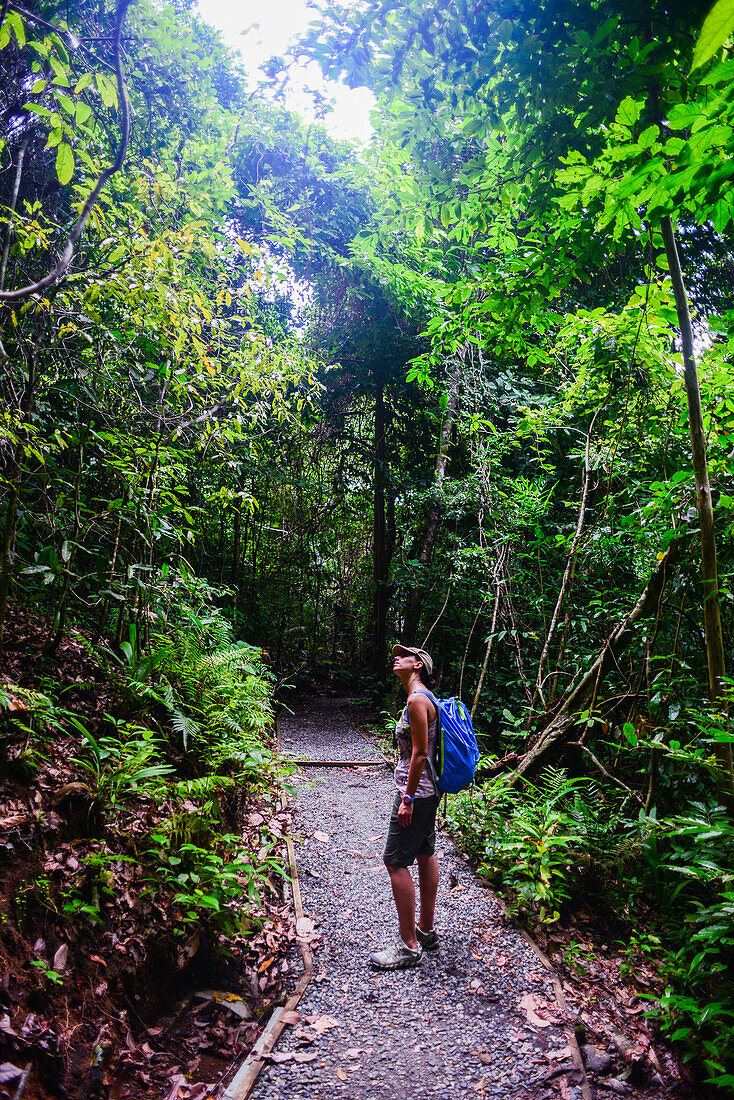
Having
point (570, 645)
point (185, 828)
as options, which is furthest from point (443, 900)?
point (570, 645)

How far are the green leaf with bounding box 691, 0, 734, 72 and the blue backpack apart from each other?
3.23m

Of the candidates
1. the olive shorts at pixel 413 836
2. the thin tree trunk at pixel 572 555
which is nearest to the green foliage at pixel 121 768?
the olive shorts at pixel 413 836

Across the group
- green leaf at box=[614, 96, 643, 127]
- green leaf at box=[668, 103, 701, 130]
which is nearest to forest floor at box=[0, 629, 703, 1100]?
green leaf at box=[668, 103, 701, 130]

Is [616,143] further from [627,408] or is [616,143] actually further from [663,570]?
[663,570]

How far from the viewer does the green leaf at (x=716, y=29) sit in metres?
1.00

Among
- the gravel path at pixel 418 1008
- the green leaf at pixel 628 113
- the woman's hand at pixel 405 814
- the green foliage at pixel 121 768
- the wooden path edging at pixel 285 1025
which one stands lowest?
the gravel path at pixel 418 1008

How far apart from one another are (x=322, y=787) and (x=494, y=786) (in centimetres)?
224

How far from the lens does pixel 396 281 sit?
970 cm

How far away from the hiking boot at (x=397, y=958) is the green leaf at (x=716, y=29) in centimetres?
433

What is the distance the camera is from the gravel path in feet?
8.74

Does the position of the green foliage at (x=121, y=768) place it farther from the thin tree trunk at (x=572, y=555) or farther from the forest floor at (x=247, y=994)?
the thin tree trunk at (x=572, y=555)

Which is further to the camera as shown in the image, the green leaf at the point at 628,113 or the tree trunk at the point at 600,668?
the tree trunk at the point at 600,668

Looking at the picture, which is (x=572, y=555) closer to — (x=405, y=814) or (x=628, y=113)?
(x=405, y=814)

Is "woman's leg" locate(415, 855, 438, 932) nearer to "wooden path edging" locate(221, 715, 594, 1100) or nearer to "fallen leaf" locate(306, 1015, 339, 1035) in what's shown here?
"wooden path edging" locate(221, 715, 594, 1100)
